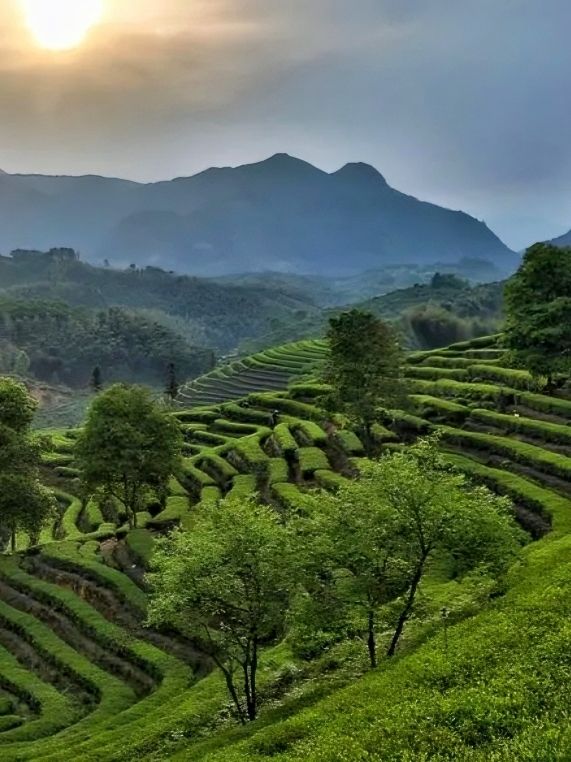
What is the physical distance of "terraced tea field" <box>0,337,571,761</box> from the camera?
26.0m

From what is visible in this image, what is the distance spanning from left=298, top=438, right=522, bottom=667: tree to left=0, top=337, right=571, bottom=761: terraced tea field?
3122 mm

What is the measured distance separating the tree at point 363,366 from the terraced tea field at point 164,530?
4.02m

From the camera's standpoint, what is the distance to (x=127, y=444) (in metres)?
45.2

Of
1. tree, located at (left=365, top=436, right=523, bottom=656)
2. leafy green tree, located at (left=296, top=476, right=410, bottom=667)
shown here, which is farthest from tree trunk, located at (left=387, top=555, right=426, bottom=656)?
leafy green tree, located at (left=296, top=476, right=410, bottom=667)

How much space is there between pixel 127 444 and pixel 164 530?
6108 millimetres

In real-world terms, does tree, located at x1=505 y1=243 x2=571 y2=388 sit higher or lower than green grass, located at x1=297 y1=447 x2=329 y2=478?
higher

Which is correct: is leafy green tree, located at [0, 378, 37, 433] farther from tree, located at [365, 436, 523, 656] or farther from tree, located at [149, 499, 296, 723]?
tree, located at [365, 436, 523, 656]

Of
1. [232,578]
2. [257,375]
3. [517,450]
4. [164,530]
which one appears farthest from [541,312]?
[257,375]

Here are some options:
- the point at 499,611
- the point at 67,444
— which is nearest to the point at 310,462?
the point at 499,611

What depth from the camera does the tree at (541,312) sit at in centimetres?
4797

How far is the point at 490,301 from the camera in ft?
598

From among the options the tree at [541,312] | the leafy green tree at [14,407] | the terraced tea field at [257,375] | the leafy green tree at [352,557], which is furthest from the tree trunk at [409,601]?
the terraced tea field at [257,375]

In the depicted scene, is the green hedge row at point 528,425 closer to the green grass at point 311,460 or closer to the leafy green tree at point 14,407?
the green grass at point 311,460

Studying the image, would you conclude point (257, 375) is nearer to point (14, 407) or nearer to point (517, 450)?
point (14, 407)
